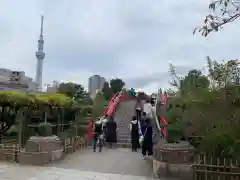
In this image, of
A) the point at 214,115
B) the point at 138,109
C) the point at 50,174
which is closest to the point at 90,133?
the point at 138,109

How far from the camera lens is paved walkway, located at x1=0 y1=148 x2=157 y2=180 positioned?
333 inches

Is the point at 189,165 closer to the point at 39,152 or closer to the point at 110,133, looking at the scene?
the point at 39,152

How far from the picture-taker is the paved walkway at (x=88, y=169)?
27.8 feet

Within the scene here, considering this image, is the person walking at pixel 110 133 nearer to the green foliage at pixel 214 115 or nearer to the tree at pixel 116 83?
the green foliage at pixel 214 115

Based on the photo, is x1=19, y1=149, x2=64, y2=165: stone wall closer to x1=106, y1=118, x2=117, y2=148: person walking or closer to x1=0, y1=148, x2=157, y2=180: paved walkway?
x1=0, y1=148, x2=157, y2=180: paved walkway

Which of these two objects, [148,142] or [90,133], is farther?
[90,133]

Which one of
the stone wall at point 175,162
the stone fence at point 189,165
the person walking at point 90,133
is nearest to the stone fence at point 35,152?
the person walking at point 90,133

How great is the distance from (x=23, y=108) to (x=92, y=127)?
3.79 meters

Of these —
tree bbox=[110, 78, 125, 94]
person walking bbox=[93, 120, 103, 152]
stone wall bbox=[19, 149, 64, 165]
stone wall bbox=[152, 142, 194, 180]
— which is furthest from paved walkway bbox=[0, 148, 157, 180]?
tree bbox=[110, 78, 125, 94]

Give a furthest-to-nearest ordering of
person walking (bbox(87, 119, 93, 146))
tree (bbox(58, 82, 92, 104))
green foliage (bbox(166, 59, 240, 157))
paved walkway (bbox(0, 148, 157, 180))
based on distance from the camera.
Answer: tree (bbox(58, 82, 92, 104))
person walking (bbox(87, 119, 93, 146))
paved walkway (bbox(0, 148, 157, 180))
green foliage (bbox(166, 59, 240, 157))

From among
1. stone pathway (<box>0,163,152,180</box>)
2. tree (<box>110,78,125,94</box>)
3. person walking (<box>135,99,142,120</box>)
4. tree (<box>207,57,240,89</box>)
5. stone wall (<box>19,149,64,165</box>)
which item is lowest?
stone pathway (<box>0,163,152,180</box>)

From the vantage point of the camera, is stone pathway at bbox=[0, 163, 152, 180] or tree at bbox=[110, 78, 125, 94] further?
tree at bbox=[110, 78, 125, 94]

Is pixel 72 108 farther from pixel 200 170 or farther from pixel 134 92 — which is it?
pixel 200 170

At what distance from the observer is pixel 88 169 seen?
9633 mm
